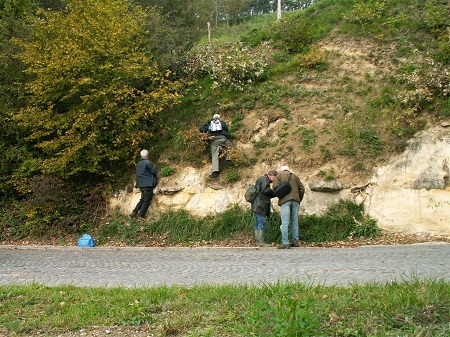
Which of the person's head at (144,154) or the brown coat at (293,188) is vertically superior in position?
the person's head at (144,154)

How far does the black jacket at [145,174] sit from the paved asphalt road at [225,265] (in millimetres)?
2352

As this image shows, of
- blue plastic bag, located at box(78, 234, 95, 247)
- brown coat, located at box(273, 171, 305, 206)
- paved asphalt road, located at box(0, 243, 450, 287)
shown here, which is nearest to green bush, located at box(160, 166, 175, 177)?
blue plastic bag, located at box(78, 234, 95, 247)

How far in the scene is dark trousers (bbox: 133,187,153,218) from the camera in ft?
44.7

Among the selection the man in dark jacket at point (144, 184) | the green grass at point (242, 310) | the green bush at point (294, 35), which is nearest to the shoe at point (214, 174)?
the man in dark jacket at point (144, 184)

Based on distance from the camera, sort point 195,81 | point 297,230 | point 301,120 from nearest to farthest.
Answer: point 297,230 → point 301,120 → point 195,81

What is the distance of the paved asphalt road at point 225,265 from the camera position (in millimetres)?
7477

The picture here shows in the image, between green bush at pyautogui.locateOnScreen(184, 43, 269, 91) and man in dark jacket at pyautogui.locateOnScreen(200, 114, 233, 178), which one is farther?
green bush at pyautogui.locateOnScreen(184, 43, 269, 91)

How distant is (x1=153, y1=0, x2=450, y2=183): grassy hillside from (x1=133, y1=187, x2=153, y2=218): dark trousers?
1356 millimetres

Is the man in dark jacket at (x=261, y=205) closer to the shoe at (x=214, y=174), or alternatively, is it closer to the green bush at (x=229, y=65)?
the shoe at (x=214, y=174)

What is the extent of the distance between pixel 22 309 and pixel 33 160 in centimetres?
968

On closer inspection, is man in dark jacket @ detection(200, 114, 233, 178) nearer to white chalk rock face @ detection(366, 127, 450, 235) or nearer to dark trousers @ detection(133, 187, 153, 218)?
dark trousers @ detection(133, 187, 153, 218)

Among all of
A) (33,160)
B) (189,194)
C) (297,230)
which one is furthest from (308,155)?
(33,160)

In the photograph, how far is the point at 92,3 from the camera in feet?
48.5

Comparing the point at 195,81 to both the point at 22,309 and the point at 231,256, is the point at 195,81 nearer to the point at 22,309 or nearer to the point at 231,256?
the point at 231,256
